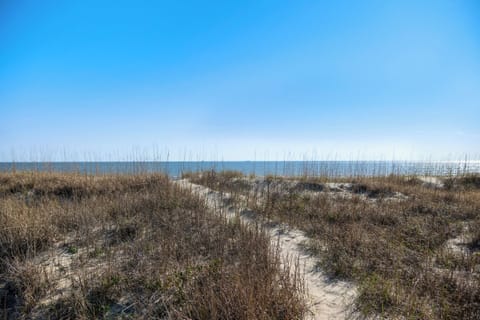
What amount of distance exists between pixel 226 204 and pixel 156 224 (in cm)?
266

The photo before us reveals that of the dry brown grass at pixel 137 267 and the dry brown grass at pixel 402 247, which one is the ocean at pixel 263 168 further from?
the dry brown grass at pixel 137 267

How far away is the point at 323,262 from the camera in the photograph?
3395mm

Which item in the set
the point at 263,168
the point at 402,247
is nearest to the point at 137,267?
the point at 402,247

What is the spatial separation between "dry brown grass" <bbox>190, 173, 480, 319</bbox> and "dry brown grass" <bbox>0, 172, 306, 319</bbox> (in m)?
1.10

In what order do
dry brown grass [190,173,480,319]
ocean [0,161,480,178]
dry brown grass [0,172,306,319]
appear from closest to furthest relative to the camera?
dry brown grass [0,172,306,319]
dry brown grass [190,173,480,319]
ocean [0,161,480,178]

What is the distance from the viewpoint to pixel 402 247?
12.2 ft

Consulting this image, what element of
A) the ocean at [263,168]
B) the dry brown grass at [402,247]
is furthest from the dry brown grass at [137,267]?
the ocean at [263,168]

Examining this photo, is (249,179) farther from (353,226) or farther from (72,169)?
(72,169)

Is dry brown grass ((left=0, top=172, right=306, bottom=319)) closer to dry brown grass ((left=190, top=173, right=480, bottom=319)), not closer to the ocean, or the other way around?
dry brown grass ((left=190, top=173, right=480, bottom=319))

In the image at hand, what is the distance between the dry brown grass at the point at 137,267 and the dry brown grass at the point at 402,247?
1097mm

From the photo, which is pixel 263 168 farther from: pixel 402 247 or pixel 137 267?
pixel 137 267

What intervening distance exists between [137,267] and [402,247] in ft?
13.7

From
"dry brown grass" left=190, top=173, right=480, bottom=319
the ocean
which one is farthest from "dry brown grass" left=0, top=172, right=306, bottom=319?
the ocean

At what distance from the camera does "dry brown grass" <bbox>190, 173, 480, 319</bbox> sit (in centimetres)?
242
